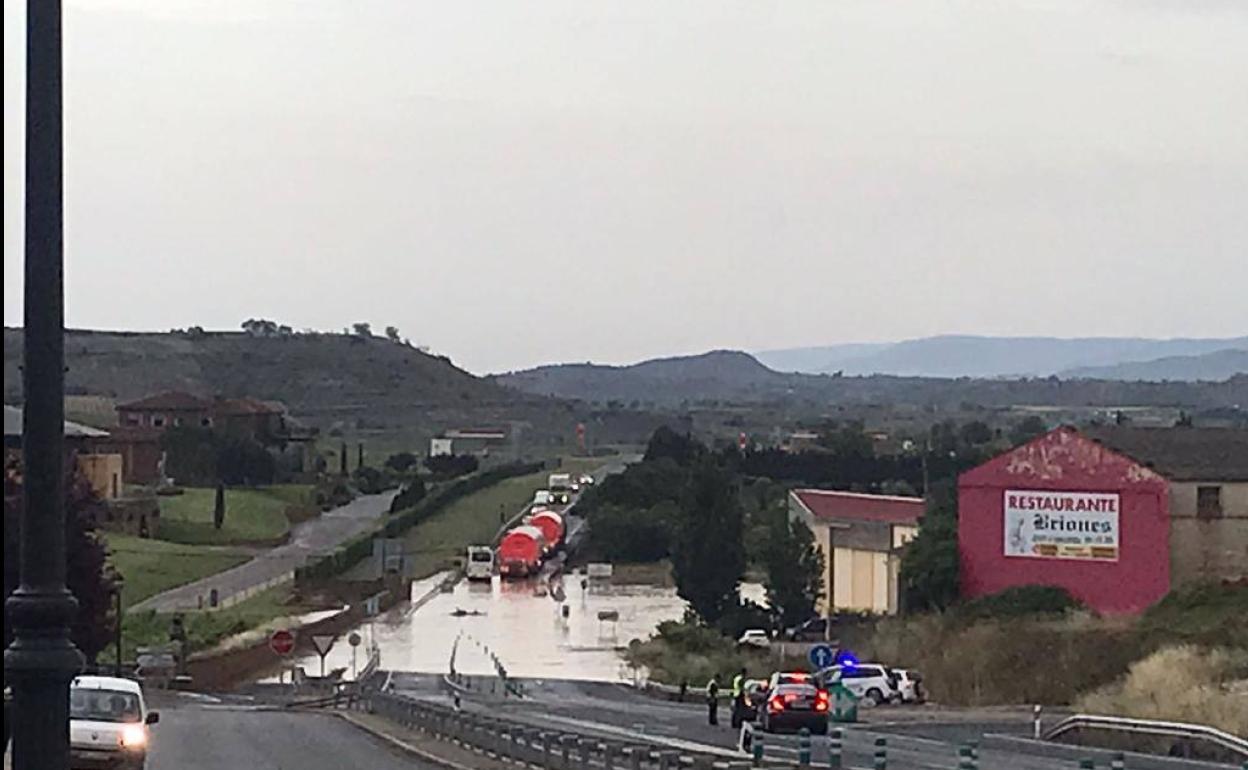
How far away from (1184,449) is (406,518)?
54.5m

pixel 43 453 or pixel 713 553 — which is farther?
pixel 713 553

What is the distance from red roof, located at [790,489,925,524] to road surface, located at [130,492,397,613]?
2190cm

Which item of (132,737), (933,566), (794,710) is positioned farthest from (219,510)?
(132,737)

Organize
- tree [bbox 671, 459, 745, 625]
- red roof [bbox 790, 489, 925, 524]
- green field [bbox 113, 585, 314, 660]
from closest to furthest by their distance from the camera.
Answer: green field [bbox 113, 585, 314, 660] → red roof [bbox 790, 489, 925, 524] → tree [bbox 671, 459, 745, 625]

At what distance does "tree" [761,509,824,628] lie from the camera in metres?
77.1

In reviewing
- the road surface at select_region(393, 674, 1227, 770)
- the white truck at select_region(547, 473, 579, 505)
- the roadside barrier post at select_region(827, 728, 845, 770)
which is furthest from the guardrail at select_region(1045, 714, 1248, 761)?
the white truck at select_region(547, 473, 579, 505)

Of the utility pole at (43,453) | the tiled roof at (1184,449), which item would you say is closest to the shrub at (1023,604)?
the tiled roof at (1184,449)

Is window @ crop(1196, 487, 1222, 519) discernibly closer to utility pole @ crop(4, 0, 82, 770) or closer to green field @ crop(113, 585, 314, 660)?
green field @ crop(113, 585, 314, 660)

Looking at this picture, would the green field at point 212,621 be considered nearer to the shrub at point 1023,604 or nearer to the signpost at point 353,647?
the signpost at point 353,647

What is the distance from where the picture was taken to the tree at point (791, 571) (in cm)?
7706

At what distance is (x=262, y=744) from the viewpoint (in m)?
33.1

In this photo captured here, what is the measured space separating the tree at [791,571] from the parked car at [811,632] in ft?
12.3

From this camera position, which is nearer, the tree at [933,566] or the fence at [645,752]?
the fence at [645,752]

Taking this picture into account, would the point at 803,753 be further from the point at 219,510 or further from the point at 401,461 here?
the point at 401,461
